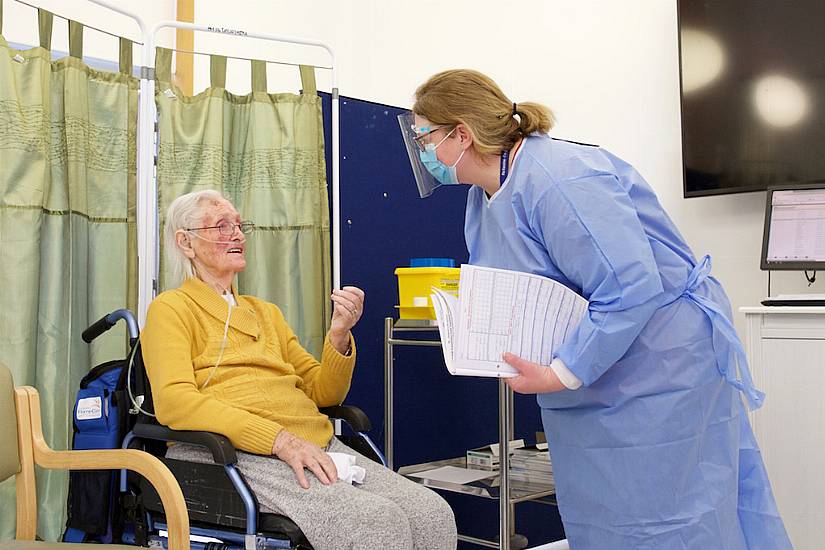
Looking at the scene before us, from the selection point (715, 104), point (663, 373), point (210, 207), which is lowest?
point (663, 373)

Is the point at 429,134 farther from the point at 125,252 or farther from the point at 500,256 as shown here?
the point at 125,252

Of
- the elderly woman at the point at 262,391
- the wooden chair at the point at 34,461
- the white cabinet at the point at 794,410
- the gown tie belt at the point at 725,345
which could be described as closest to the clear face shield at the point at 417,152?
the elderly woman at the point at 262,391

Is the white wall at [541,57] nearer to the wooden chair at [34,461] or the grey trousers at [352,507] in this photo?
the grey trousers at [352,507]

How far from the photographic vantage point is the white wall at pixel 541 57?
322 centimetres

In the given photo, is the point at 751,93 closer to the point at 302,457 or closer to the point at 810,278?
the point at 810,278

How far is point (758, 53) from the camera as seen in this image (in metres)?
2.96

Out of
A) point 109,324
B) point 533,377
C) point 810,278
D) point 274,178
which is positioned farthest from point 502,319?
point 810,278

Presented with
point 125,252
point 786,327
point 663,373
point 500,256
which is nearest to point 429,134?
point 500,256

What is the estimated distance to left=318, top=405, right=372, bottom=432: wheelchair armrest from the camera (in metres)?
2.15

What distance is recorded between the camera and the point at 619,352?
1506mm

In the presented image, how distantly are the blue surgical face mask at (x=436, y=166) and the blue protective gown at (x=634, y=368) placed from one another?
14 centimetres

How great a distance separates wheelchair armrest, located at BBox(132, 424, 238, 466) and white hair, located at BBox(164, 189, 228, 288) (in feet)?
1.39

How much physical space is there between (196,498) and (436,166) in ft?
2.89

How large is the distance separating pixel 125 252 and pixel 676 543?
5.44 feet
